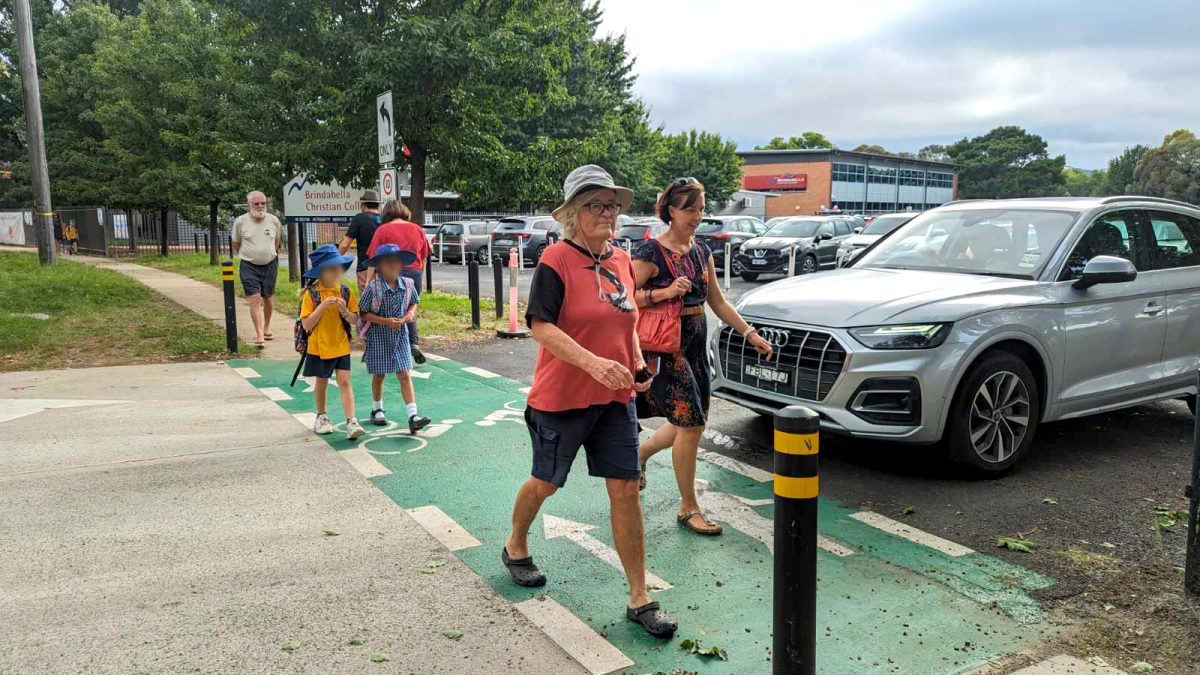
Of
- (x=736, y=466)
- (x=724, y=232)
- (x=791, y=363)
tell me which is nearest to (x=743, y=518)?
(x=736, y=466)

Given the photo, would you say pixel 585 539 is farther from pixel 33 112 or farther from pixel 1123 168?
pixel 1123 168

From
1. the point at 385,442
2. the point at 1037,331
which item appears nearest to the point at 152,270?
the point at 385,442

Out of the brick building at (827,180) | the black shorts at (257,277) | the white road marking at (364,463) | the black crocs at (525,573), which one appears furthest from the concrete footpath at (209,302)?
the brick building at (827,180)

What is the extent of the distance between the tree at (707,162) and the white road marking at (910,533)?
53247mm

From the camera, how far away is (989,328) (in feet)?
16.5

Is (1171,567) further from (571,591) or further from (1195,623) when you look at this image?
(571,591)

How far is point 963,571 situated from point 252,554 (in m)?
3.36

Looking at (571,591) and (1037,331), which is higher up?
(1037,331)

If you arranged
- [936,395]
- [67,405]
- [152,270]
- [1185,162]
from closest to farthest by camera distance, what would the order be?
[936,395] → [67,405] → [152,270] → [1185,162]

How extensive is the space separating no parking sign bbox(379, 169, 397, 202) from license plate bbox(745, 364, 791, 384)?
575cm

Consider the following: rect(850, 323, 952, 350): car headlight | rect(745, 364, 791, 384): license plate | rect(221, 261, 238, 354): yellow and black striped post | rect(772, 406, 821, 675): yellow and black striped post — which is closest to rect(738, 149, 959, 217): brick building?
rect(221, 261, 238, 354): yellow and black striped post

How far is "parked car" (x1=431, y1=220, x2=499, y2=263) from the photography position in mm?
27516

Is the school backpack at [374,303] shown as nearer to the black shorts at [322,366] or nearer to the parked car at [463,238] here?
the black shorts at [322,366]

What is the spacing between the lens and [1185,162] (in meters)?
61.0
